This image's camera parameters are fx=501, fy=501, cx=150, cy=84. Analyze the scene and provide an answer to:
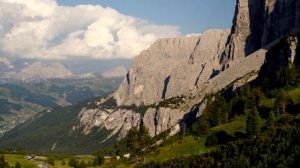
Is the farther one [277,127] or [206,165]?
[277,127]

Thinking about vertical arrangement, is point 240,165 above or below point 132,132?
below

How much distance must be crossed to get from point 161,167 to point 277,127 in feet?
139

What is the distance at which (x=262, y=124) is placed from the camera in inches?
7603

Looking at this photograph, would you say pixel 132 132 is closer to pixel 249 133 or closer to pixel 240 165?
pixel 249 133

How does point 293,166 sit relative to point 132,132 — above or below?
below

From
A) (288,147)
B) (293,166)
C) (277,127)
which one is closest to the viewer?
(293,166)

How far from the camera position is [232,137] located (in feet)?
631

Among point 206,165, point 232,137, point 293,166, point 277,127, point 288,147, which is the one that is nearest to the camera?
point 293,166

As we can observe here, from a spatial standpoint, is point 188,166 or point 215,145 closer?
point 188,166

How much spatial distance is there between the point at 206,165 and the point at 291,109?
193 ft

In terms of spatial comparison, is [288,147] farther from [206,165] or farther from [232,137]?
[232,137]

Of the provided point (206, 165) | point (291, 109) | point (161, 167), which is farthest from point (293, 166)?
point (291, 109)

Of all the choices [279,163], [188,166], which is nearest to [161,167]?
[188,166]

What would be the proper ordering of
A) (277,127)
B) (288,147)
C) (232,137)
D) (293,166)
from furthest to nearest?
(232,137), (277,127), (288,147), (293,166)
